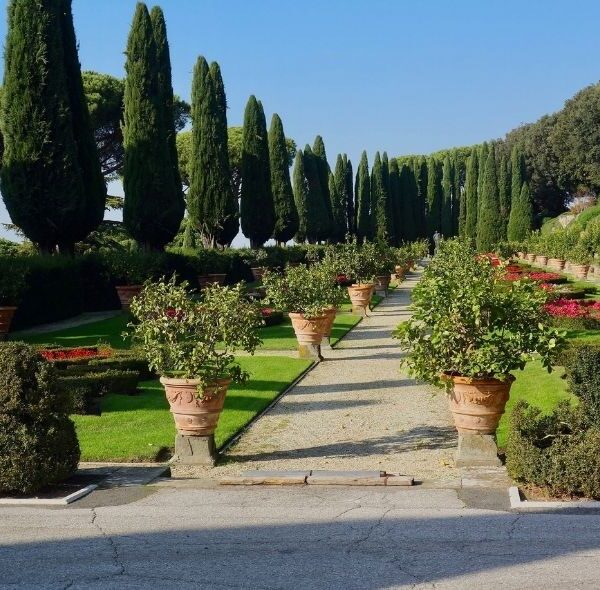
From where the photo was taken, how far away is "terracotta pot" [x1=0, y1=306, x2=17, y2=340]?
1544 centimetres

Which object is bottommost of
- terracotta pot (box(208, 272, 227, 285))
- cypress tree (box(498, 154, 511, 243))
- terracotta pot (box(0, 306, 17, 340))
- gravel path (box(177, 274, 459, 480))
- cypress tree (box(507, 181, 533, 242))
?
gravel path (box(177, 274, 459, 480))

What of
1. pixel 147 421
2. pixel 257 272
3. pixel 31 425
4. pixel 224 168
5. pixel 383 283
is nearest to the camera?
pixel 31 425

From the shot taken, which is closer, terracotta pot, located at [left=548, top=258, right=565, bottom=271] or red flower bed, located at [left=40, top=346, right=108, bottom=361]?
red flower bed, located at [left=40, top=346, right=108, bottom=361]

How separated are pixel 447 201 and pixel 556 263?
112ft

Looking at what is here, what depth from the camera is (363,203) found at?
56938 mm

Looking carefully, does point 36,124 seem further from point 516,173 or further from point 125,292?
point 516,173

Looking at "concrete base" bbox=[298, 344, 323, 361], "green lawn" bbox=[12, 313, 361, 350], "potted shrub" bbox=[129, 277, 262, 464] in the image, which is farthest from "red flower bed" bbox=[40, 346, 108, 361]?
"potted shrub" bbox=[129, 277, 262, 464]

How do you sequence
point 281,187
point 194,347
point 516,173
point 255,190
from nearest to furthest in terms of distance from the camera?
point 194,347, point 255,190, point 281,187, point 516,173

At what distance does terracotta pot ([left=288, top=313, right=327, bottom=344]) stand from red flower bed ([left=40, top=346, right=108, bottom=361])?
3657mm

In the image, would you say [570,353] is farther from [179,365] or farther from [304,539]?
[304,539]

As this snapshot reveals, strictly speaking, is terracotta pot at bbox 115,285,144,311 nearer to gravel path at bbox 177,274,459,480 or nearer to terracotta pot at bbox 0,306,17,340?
terracotta pot at bbox 0,306,17,340

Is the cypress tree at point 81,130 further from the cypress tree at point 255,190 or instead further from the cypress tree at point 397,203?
the cypress tree at point 397,203

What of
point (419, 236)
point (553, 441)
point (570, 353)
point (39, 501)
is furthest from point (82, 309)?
point (419, 236)

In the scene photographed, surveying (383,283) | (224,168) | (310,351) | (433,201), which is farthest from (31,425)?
(433,201)
